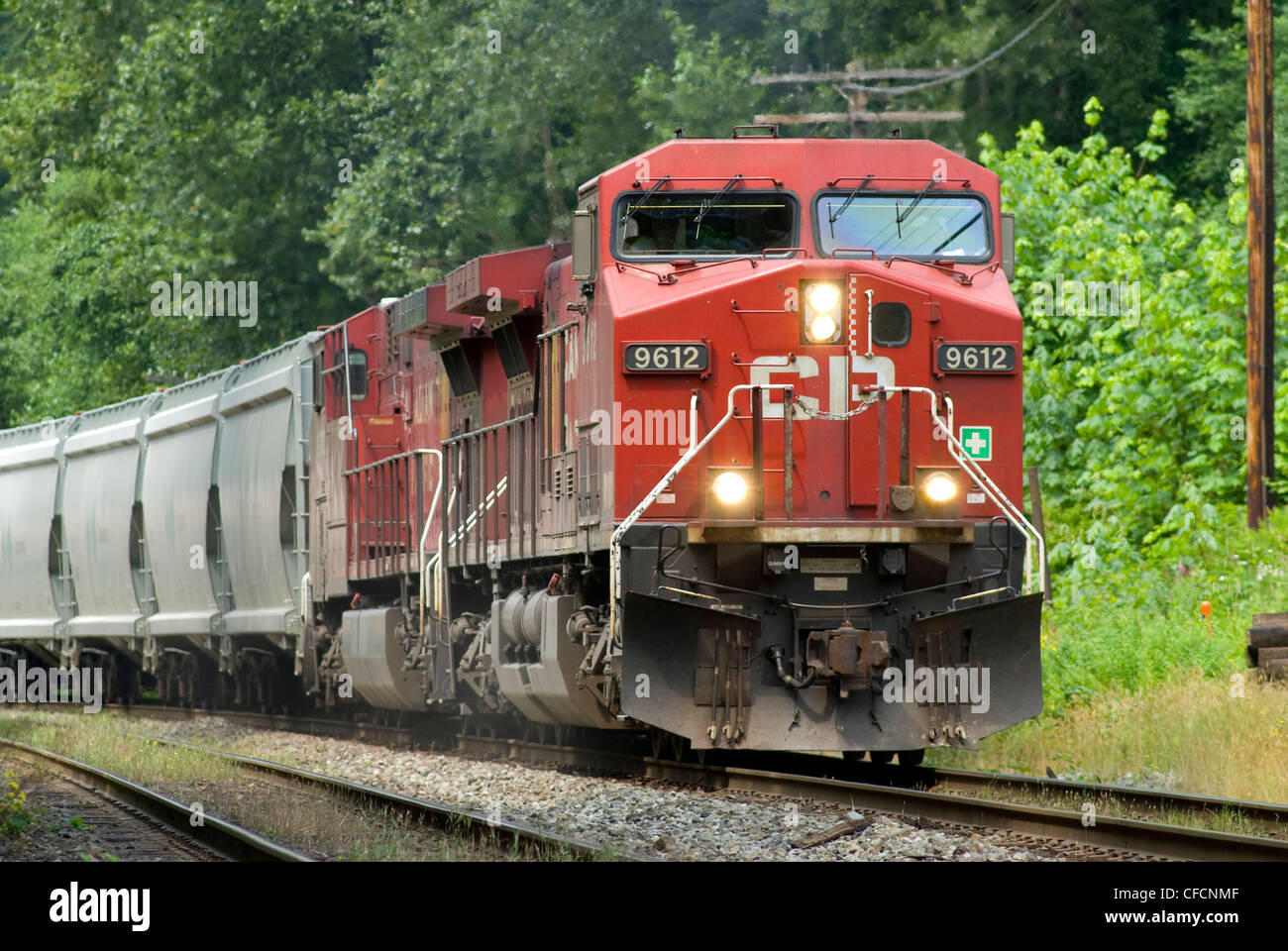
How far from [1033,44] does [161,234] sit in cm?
1802

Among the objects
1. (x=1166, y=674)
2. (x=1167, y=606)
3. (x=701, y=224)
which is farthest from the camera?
(x=1167, y=606)

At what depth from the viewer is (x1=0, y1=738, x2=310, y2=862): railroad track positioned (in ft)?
27.1

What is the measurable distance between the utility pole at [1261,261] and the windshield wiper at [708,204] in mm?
7752

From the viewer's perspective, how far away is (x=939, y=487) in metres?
10.9

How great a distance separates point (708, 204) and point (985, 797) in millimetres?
4047

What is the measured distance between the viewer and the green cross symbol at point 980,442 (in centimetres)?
1100

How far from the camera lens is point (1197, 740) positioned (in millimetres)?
11477

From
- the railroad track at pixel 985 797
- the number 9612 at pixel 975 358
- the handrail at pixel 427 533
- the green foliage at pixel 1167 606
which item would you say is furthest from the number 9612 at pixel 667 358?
the green foliage at pixel 1167 606

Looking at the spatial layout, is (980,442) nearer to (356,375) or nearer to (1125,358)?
(356,375)

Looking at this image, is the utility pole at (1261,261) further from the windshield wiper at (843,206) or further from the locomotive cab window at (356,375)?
the locomotive cab window at (356,375)
